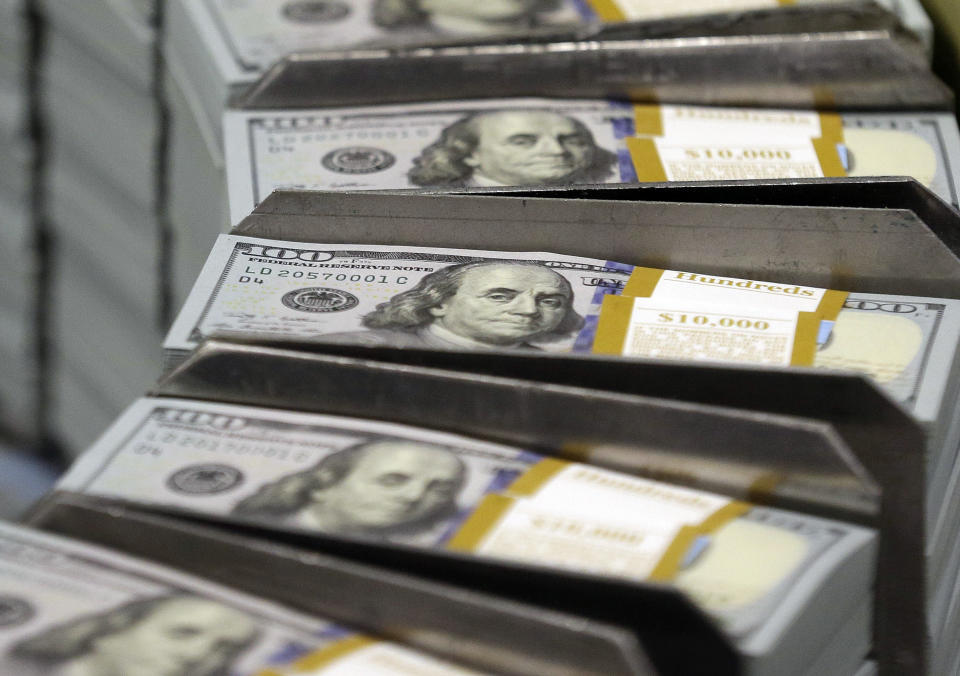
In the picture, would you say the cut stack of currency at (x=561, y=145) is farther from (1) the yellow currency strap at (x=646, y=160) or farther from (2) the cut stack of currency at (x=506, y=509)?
(2) the cut stack of currency at (x=506, y=509)

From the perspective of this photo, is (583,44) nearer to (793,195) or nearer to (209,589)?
(793,195)

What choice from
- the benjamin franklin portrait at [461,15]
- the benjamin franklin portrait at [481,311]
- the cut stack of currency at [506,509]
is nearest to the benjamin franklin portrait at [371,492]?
the cut stack of currency at [506,509]

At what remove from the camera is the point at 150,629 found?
641 millimetres

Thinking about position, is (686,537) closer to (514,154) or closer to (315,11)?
(514,154)

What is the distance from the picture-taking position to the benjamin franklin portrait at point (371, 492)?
2.34 ft

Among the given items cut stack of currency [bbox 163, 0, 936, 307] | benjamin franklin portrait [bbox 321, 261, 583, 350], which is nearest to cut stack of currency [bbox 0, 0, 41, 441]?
cut stack of currency [bbox 163, 0, 936, 307]

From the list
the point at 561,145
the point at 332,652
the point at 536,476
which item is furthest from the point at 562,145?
the point at 332,652

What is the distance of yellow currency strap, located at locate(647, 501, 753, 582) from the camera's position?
0.67 meters

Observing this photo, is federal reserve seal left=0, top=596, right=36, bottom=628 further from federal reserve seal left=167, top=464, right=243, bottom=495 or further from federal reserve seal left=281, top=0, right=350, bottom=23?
federal reserve seal left=281, top=0, right=350, bottom=23

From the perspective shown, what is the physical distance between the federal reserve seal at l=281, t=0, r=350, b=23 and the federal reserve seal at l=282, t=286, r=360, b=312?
0.47 metres

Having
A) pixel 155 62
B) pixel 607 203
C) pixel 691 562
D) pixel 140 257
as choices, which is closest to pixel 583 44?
pixel 607 203

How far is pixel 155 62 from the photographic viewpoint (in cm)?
142

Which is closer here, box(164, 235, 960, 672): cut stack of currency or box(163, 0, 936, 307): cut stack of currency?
box(164, 235, 960, 672): cut stack of currency

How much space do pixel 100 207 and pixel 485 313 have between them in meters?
1.00
